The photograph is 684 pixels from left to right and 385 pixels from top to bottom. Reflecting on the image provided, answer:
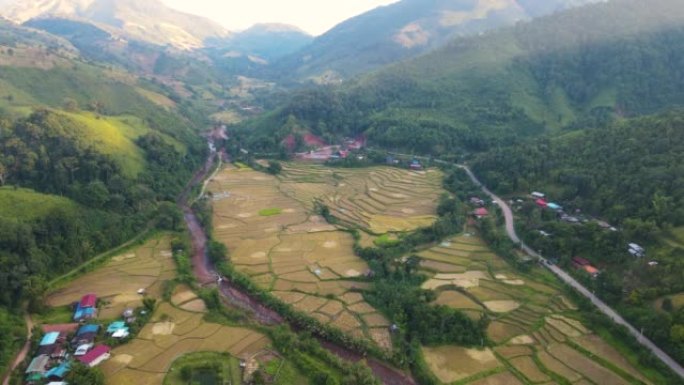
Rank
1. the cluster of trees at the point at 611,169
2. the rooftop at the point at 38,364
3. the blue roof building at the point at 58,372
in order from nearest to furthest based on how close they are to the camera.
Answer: the blue roof building at the point at 58,372
the rooftop at the point at 38,364
the cluster of trees at the point at 611,169

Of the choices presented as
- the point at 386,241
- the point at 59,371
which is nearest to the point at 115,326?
the point at 59,371

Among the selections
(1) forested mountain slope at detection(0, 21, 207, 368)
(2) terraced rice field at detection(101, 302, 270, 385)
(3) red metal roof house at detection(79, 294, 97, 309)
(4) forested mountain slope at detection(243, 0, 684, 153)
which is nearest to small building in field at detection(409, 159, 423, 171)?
(4) forested mountain slope at detection(243, 0, 684, 153)

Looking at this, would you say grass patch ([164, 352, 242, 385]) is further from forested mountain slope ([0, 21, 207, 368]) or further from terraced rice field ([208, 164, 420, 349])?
forested mountain slope ([0, 21, 207, 368])

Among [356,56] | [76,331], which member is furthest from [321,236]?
[356,56]

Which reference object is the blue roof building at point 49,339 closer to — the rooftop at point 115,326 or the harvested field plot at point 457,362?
the rooftop at point 115,326

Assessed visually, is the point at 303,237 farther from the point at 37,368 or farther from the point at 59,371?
the point at 37,368

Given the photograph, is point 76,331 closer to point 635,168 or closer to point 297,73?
point 635,168

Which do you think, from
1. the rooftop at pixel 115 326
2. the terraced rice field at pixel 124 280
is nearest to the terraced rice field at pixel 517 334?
the rooftop at pixel 115 326

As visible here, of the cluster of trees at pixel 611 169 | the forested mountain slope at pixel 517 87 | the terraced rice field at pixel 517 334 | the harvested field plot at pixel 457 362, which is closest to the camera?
the terraced rice field at pixel 517 334
